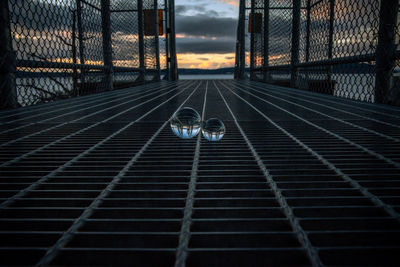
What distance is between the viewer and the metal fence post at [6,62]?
3.19 meters

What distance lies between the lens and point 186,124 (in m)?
1.95

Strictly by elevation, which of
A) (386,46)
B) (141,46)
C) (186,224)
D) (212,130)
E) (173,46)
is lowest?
(186,224)

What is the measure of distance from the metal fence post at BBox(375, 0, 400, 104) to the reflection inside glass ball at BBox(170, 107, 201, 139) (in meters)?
2.42

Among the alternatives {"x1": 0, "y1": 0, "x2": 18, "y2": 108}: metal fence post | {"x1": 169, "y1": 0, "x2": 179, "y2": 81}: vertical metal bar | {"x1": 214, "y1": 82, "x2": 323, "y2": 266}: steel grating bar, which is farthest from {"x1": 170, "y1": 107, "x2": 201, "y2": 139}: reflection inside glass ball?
{"x1": 169, "y1": 0, "x2": 179, "y2": 81}: vertical metal bar

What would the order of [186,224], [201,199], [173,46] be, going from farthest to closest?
[173,46], [201,199], [186,224]

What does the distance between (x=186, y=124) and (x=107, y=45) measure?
17.6 ft

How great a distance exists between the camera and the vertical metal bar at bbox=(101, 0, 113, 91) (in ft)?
21.2

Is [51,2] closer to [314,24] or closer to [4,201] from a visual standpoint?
[4,201]

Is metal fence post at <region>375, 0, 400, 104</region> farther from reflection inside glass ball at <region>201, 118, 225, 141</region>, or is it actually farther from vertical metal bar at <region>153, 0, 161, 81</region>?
vertical metal bar at <region>153, 0, 161, 81</region>

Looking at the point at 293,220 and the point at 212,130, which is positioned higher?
the point at 212,130

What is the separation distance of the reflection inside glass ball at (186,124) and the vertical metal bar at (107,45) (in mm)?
4881

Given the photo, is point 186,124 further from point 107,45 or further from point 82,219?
point 107,45

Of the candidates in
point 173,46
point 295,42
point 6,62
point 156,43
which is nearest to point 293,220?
point 6,62

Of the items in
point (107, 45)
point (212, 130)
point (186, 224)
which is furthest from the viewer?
point (107, 45)
